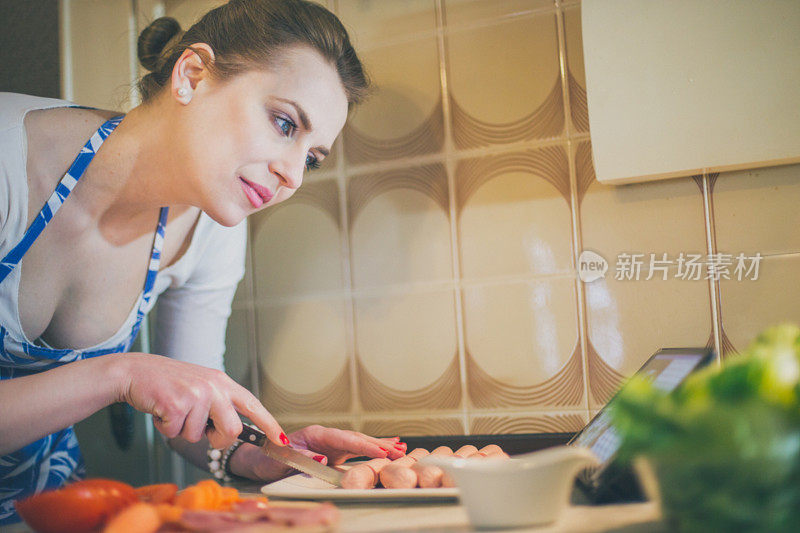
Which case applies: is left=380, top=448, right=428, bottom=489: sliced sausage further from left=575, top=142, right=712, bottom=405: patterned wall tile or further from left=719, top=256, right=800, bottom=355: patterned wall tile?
left=719, top=256, right=800, bottom=355: patterned wall tile

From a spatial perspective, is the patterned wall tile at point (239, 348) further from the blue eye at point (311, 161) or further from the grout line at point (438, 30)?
the grout line at point (438, 30)

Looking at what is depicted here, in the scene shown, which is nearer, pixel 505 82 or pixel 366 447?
pixel 366 447

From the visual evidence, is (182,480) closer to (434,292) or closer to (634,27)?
(434,292)

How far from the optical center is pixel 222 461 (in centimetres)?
90

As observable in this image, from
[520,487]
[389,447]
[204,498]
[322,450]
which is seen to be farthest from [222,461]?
[520,487]

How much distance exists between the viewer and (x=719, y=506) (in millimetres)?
363

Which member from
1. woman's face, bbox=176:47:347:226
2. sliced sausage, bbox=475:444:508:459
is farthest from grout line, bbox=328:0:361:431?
sliced sausage, bbox=475:444:508:459

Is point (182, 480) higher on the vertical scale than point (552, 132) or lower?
lower

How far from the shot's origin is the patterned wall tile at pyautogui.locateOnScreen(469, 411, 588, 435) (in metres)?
1.01

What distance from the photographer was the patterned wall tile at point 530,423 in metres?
1.01

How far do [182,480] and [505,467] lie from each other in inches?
38.5

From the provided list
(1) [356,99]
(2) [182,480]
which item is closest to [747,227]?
(1) [356,99]

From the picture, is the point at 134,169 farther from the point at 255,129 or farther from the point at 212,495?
the point at 212,495

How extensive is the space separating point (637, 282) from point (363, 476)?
566mm
